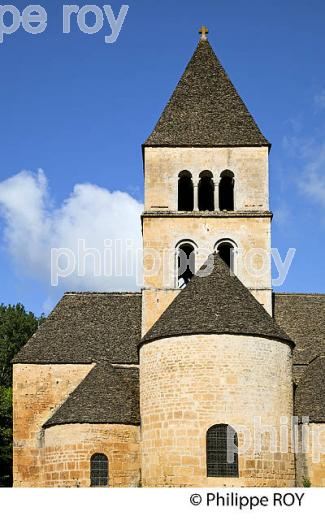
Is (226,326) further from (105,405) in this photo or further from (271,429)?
(105,405)

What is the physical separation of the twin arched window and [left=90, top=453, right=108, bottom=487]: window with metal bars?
37.4 feet

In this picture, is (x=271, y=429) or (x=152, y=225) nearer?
(x=271, y=429)

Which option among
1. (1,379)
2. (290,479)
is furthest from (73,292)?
(1,379)

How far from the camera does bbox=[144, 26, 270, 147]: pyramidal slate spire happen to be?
37.0 m

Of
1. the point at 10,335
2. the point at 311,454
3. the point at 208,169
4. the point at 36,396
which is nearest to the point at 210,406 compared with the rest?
the point at 311,454

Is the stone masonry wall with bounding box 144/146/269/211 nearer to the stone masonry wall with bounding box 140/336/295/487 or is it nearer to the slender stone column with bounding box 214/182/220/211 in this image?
the slender stone column with bounding box 214/182/220/211

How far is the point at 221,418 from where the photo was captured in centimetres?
2791

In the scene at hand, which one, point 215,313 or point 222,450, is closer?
point 222,450

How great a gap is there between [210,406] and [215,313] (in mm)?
3246

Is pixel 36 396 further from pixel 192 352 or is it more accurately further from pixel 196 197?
pixel 196 197

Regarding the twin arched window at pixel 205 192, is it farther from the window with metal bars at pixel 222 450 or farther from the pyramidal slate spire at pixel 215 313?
the window with metal bars at pixel 222 450

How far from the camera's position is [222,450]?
27.9m

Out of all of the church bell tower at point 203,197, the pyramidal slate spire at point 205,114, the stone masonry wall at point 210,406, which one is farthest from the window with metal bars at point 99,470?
the pyramidal slate spire at point 205,114
